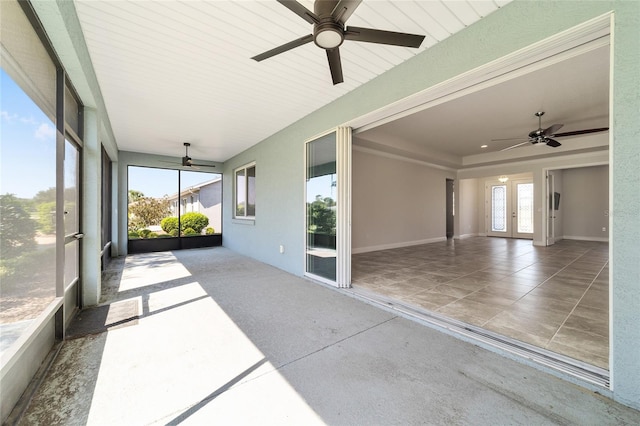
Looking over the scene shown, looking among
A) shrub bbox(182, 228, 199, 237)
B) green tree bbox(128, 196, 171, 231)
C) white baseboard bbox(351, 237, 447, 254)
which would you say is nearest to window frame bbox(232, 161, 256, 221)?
shrub bbox(182, 228, 199, 237)

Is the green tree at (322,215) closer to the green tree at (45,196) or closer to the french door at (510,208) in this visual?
the green tree at (45,196)

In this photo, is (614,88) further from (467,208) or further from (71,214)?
(467,208)

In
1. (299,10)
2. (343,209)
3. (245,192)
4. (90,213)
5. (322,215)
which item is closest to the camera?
(299,10)

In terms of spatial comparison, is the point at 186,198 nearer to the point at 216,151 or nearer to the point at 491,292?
the point at 216,151

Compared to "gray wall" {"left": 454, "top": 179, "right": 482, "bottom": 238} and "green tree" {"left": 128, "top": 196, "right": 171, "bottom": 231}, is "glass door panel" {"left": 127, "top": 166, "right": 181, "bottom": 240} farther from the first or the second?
"gray wall" {"left": 454, "top": 179, "right": 482, "bottom": 238}

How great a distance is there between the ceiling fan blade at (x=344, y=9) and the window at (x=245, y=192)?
470cm

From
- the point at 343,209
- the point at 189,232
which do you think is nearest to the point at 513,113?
the point at 343,209

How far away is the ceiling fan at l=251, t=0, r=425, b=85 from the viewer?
157 centimetres

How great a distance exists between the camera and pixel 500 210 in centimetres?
1031

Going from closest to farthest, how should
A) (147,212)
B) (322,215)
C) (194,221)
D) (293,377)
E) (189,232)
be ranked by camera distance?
(293,377) → (322,215) → (147,212) → (189,232) → (194,221)

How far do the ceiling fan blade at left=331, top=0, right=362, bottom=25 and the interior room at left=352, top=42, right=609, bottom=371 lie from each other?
157 centimetres

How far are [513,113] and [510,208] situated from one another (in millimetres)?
6813

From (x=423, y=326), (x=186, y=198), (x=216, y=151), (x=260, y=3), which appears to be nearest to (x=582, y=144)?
(x=423, y=326)

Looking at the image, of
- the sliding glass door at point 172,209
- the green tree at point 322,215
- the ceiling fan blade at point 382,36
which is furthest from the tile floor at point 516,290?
the sliding glass door at point 172,209
